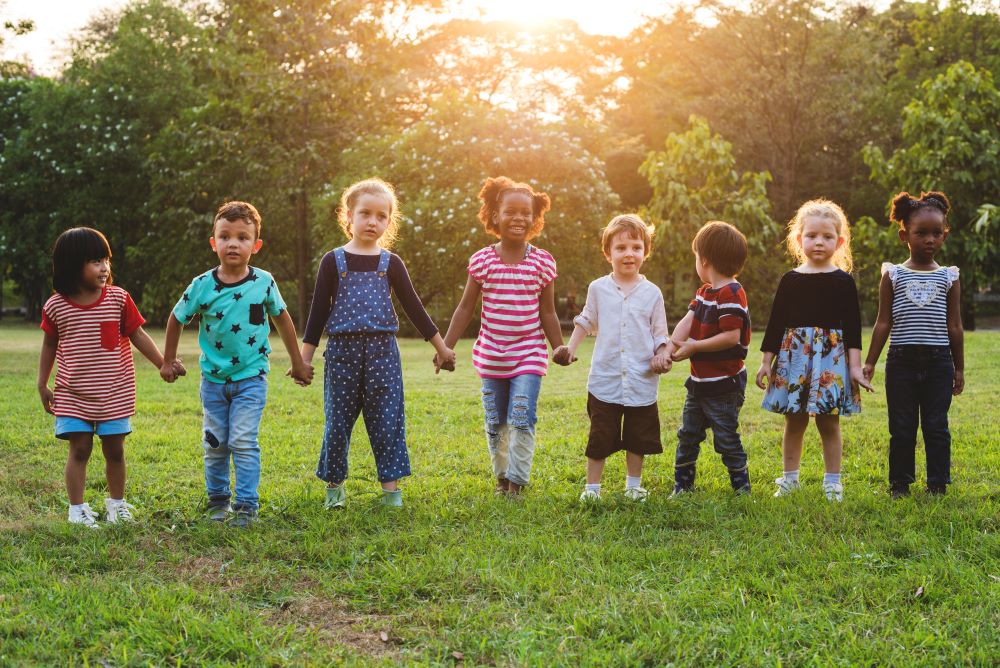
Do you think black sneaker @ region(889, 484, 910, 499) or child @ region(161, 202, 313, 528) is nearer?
child @ region(161, 202, 313, 528)

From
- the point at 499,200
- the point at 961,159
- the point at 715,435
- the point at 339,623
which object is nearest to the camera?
the point at 339,623

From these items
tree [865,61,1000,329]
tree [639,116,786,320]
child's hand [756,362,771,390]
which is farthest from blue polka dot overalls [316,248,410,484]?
tree [865,61,1000,329]

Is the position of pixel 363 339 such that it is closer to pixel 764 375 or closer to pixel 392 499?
pixel 392 499

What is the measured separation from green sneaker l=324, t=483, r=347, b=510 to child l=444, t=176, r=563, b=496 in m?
0.89

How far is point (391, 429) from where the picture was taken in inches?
197

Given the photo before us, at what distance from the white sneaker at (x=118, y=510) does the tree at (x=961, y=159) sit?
2010 centimetres

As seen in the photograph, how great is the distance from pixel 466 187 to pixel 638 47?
13.2 metres

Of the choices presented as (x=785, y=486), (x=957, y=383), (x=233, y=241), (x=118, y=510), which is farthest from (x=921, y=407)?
(x=118, y=510)

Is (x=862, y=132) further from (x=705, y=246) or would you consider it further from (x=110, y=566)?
(x=110, y=566)

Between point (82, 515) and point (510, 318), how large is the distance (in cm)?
248

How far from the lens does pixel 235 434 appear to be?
4719 mm

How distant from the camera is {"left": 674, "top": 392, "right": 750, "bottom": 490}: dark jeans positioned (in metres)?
5.14

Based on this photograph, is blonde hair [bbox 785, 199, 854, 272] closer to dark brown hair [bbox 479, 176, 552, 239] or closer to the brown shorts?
the brown shorts

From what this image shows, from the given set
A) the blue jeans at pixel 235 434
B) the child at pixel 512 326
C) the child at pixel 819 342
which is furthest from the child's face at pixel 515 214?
the blue jeans at pixel 235 434
